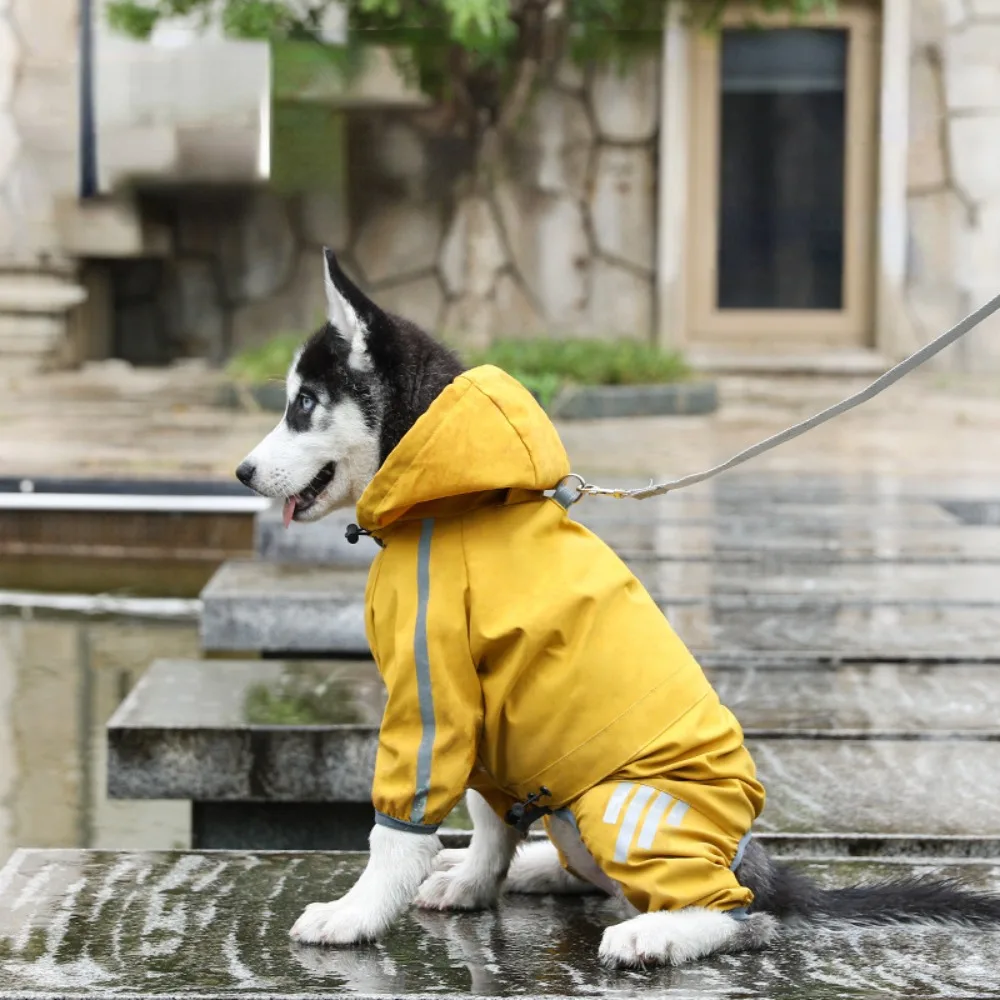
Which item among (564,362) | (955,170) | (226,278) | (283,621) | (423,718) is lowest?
(283,621)

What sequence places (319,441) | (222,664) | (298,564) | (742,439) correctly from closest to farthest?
(319,441)
(222,664)
(298,564)
(742,439)

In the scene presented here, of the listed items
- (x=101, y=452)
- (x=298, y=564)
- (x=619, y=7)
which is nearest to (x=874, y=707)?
(x=298, y=564)

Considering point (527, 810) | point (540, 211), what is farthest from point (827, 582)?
point (540, 211)

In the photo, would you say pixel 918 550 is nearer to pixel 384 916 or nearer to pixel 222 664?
pixel 222 664

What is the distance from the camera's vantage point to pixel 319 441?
2.23m

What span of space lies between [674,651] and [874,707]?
1.29 meters

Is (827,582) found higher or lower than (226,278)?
lower

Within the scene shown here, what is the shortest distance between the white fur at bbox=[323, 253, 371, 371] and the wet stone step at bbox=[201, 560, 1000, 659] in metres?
1.62

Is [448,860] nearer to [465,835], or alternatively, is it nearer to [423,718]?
[465,835]

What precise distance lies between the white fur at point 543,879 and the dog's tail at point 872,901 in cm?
31

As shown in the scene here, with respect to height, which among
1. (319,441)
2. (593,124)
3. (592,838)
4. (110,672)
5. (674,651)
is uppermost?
(593,124)

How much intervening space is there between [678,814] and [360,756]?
109cm

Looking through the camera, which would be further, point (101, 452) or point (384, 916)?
point (101, 452)

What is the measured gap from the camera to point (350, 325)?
2.21m
